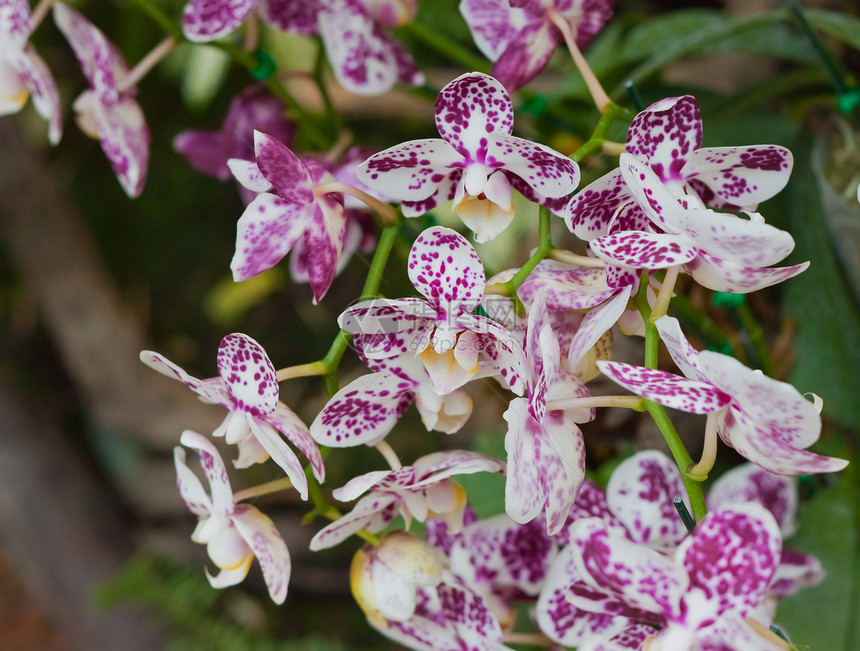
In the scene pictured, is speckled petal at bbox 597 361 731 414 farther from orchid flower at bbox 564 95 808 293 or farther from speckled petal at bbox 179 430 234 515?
speckled petal at bbox 179 430 234 515

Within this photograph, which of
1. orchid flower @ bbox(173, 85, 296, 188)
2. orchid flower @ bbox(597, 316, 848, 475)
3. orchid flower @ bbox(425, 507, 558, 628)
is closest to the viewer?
orchid flower @ bbox(597, 316, 848, 475)

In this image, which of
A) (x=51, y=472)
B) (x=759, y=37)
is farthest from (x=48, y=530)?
(x=759, y=37)

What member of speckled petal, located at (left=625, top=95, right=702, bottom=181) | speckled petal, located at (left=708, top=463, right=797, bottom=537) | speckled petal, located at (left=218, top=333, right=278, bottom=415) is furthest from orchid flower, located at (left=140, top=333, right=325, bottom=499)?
speckled petal, located at (left=708, top=463, right=797, bottom=537)

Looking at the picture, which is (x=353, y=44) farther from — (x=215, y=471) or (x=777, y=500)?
(x=777, y=500)

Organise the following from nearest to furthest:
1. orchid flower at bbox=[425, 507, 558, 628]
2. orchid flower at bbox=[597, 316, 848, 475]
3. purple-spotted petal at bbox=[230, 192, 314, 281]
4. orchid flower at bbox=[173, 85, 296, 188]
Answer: orchid flower at bbox=[597, 316, 848, 475] → purple-spotted petal at bbox=[230, 192, 314, 281] → orchid flower at bbox=[425, 507, 558, 628] → orchid flower at bbox=[173, 85, 296, 188]

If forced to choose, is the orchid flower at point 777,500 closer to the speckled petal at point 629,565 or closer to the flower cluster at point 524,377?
the flower cluster at point 524,377

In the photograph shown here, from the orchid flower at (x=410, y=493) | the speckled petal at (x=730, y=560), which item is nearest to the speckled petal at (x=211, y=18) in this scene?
the orchid flower at (x=410, y=493)

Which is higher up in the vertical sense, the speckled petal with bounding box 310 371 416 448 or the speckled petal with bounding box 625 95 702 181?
the speckled petal with bounding box 625 95 702 181

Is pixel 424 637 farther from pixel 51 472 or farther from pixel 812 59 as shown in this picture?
pixel 51 472
